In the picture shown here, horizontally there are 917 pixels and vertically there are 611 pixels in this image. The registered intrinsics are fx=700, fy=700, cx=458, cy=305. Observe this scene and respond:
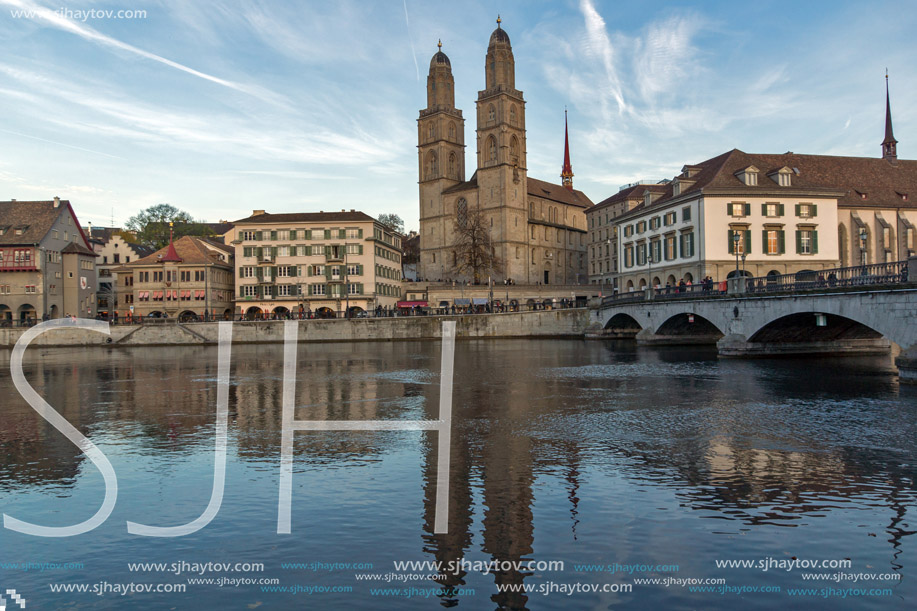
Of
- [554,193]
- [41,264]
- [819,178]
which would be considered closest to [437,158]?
[554,193]

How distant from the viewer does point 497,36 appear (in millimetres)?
109500

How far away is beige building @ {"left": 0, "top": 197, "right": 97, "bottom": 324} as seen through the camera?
3214 inches

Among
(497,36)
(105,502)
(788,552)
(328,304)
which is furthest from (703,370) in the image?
(497,36)

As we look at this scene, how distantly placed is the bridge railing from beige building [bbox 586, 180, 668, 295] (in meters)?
55.6

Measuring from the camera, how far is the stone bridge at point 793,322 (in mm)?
27719

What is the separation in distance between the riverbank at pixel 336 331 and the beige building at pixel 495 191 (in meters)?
30.6

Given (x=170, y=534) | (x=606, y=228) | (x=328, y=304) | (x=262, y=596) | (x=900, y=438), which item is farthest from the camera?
(x=606, y=228)

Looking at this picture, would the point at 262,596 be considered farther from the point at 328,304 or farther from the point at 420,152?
the point at 420,152

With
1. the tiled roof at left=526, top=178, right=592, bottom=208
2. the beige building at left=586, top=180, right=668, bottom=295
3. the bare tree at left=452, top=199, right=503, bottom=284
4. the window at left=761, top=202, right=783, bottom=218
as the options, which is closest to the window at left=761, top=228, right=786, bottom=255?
the window at left=761, top=202, right=783, bottom=218

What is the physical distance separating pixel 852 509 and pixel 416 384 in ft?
69.5

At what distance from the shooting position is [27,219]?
84.7 meters

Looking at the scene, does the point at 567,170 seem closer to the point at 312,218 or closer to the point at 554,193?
the point at 554,193

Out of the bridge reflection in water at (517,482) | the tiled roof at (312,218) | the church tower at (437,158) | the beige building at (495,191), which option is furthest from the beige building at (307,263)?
the bridge reflection in water at (517,482)

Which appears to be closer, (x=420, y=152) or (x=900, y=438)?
(x=900, y=438)
